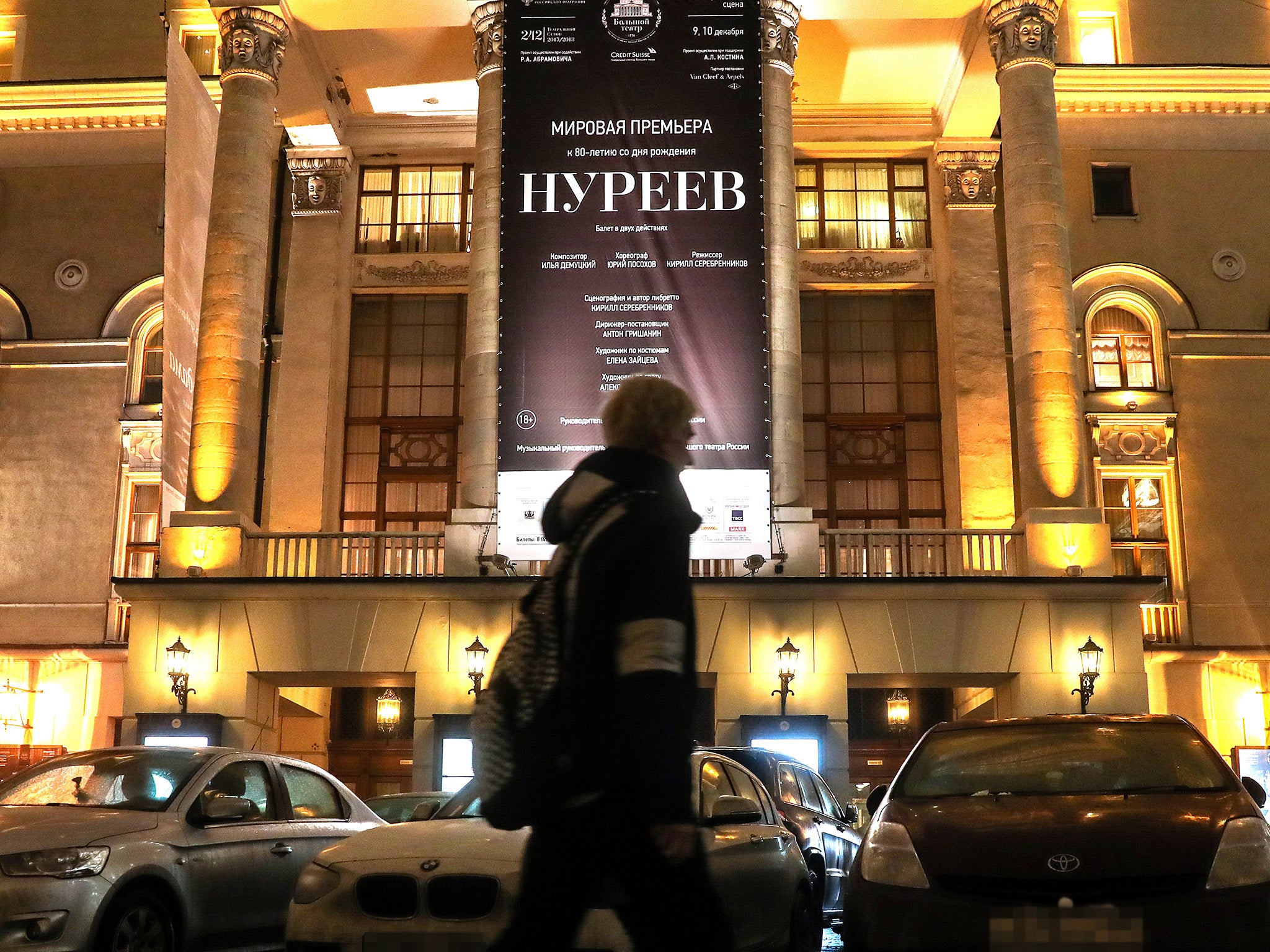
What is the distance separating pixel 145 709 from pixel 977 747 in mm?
16736

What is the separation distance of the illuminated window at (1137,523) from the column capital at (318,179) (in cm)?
1631

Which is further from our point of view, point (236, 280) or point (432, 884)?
point (236, 280)

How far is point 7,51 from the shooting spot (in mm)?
33312

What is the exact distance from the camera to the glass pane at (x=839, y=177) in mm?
31234

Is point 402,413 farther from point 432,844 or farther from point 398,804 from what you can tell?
point 432,844

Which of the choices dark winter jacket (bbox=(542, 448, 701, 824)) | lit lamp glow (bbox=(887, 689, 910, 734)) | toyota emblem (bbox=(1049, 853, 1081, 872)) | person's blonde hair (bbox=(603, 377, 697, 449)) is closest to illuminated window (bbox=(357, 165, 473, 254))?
lit lamp glow (bbox=(887, 689, 910, 734))

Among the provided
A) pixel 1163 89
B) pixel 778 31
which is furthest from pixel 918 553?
pixel 1163 89

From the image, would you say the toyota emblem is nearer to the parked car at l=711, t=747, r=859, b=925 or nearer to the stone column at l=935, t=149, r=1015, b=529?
the parked car at l=711, t=747, r=859, b=925

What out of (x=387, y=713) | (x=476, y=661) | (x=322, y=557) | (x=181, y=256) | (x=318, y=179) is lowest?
(x=387, y=713)

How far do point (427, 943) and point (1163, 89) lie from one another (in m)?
30.3

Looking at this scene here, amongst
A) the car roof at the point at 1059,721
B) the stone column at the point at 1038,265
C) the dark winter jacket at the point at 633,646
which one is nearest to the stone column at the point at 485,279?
the stone column at the point at 1038,265

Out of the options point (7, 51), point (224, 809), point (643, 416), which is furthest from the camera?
point (7, 51)

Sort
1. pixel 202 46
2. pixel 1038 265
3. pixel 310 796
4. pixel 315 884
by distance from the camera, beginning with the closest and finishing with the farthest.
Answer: pixel 315 884 → pixel 310 796 → pixel 1038 265 → pixel 202 46

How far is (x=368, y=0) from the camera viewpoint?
85.5 ft
